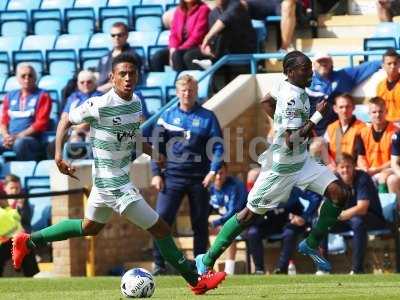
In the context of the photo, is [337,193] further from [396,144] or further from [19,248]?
[396,144]

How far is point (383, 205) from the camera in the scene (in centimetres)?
1548

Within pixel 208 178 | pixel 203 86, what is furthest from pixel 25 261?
pixel 203 86

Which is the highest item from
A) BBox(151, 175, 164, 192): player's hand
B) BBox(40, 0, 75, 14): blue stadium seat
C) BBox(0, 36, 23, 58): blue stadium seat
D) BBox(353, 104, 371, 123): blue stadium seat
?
BBox(40, 0, 75, 14): blue stadium seat

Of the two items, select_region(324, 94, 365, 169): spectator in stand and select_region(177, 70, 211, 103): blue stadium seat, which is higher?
select_region(177, 70, 211, 103): blue stadium seat

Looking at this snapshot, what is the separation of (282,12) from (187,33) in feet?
4.09

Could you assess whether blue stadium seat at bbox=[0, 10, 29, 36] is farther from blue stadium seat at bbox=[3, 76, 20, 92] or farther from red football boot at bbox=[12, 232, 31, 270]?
red football boot at bbox=[12, 232, 31, 270]

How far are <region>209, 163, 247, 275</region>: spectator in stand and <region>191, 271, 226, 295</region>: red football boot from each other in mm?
4141

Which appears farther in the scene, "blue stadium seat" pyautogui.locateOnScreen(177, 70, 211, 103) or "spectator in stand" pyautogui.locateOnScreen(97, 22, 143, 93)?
"spectator in stand" pyautogui.locateOnScreen(97, 22, 143, 93)

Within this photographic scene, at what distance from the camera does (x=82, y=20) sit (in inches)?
→ 802

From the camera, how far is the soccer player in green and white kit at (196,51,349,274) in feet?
38.9

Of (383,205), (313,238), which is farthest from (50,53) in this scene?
(313,238)

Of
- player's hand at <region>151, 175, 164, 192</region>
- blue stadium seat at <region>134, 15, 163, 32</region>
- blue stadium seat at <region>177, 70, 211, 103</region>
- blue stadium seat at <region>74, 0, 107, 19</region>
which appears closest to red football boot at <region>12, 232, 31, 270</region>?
player's hand at <region>151, 175, 164, 192</region>

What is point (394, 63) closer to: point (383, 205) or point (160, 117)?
point (383, 205)

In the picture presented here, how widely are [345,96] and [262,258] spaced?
2.05m
